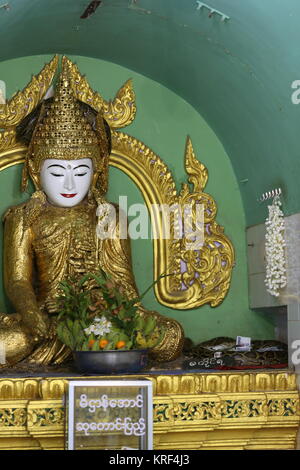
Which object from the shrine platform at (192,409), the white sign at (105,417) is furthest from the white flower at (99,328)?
the white sign at (105,417)

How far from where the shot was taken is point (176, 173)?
543 cm

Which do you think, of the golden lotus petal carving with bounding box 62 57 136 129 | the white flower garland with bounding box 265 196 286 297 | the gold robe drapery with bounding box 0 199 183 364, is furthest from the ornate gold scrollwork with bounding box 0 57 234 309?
the white flower garland with bounding box 265 196 286 297

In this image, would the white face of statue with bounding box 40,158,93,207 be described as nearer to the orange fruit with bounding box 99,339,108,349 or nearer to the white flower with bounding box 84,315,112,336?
the white flower with bounding box 84,315,112,336

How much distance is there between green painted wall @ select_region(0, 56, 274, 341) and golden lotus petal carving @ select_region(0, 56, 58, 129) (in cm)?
4

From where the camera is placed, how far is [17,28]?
4.60 meters

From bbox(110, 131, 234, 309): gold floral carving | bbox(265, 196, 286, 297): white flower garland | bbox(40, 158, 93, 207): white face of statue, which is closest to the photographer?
bbox(265, 196, 286, 297): white flower garland

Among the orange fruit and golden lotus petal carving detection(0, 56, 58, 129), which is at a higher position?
golden lotus petal carving detection(0, 56, 58, 129)

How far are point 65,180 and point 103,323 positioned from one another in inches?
47.5

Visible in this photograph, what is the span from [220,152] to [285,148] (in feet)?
3.16

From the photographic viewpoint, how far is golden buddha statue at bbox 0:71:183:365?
5.09 m

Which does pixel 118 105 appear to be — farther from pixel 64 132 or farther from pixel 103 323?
pixel 103 323

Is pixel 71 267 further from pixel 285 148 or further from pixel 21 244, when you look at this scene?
pixel 285 148
